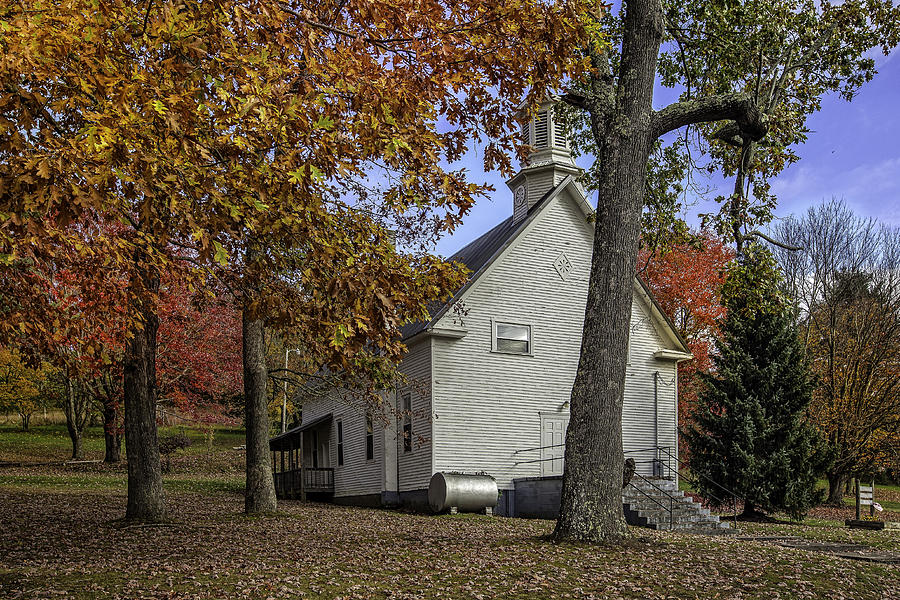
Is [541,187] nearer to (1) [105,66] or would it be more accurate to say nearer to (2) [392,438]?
(2) [392,438]

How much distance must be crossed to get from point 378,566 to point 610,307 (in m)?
4.84

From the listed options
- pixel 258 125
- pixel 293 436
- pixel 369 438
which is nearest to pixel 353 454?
pixel 369 438

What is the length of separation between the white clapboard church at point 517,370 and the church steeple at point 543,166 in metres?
0.05

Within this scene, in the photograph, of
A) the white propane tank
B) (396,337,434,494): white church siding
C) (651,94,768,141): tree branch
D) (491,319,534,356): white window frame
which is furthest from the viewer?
(491,319,534,356): white window frame

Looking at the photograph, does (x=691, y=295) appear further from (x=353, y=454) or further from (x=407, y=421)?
(x=407, y=421)

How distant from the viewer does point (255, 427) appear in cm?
1673

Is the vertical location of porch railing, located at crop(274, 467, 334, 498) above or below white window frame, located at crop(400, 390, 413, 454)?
below

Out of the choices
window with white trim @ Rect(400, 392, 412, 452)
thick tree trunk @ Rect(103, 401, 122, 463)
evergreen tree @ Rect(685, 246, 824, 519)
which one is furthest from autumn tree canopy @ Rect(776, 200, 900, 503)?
thick tree trunk @ Rect(103, 401, 122, 463)

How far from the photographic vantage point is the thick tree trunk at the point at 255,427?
55.0ft

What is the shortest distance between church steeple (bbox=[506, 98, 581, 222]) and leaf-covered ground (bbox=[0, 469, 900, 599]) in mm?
14582

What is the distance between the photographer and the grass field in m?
8.45

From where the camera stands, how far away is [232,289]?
1074 cm

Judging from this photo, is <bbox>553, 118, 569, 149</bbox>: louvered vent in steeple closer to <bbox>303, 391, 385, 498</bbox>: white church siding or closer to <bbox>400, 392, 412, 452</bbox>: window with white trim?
<bbox>400, 392, 412, 452</bbox>: window with white trim

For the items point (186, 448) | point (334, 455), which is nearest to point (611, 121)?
point (334, 455)
